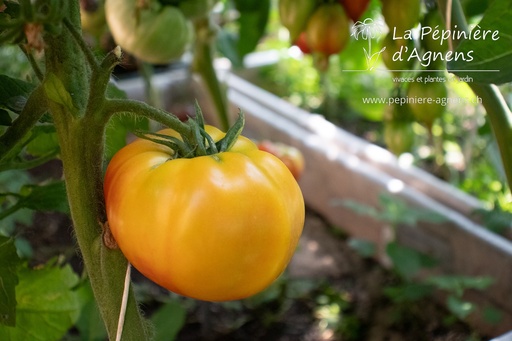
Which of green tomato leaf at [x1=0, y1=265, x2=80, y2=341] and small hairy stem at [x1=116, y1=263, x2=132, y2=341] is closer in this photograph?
Result: small hairy stem at [x1=116, y1=263, x2=132, y2=341]

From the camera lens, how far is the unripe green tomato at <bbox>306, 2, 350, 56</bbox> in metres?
0.63

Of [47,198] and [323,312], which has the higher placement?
[47,198]

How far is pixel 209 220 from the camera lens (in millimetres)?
312

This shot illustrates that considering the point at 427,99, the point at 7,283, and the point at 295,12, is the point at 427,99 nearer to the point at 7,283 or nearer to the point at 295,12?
the point at 295,12

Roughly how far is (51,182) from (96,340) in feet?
0.96

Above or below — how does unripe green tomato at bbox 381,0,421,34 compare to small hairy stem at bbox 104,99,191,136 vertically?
below

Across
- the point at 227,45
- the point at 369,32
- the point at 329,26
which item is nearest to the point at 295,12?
the point at 329,26

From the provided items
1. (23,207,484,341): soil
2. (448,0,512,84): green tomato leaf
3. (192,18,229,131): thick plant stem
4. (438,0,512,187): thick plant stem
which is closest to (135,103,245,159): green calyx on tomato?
(448,0,512,84): green tomato leaf

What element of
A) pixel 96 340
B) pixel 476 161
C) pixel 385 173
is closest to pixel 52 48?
pixel 96 340

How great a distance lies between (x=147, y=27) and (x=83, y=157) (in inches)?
17.1

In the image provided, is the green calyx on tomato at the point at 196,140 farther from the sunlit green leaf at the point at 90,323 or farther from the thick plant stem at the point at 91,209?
the sunlit green leaf at the point at 90,323

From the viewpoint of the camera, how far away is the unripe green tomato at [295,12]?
24.6 inches

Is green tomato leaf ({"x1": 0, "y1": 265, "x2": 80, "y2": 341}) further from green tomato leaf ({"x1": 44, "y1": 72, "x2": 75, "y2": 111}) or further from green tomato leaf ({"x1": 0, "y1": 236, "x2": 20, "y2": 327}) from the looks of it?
green tomato leaf ({"x1": 44, "y1": 72, "x2": 75, "y2": 111})

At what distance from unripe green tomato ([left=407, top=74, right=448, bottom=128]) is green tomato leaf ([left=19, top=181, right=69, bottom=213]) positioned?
0.34m
